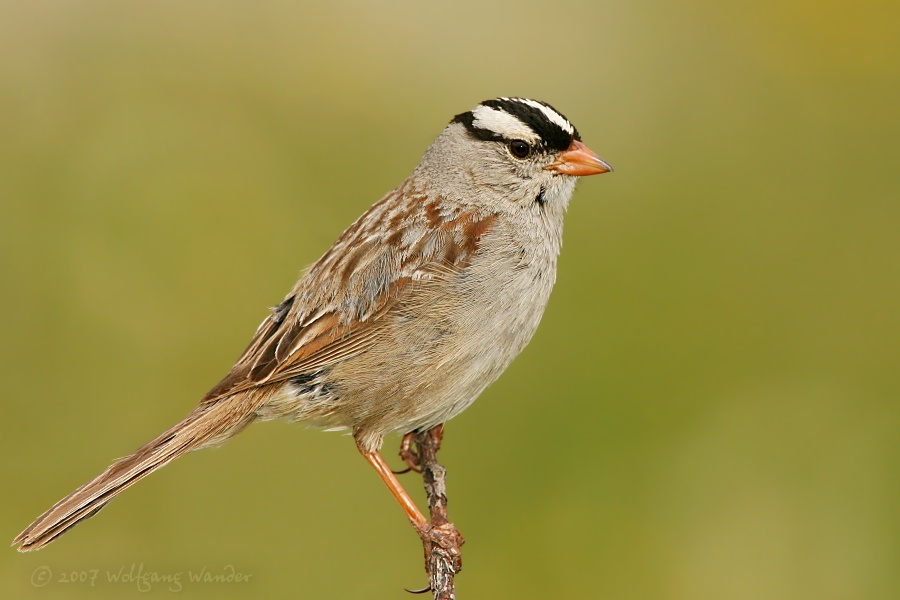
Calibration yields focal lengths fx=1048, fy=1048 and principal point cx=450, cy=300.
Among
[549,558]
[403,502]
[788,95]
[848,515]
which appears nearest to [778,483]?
[848,515]

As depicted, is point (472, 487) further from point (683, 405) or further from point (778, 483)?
point (778, 483)

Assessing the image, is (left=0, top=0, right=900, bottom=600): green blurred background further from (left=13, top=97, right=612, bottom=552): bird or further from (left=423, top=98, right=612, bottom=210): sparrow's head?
(left=423, top=98, right=612, bottom=210): sparrow's head

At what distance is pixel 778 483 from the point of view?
613 centimetres

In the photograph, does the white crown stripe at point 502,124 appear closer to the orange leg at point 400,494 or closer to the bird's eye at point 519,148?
the bird's eye at point 519,148

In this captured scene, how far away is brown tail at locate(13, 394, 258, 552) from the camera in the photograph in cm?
423

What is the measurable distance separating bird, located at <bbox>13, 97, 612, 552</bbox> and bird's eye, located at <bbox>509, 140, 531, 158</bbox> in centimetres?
15

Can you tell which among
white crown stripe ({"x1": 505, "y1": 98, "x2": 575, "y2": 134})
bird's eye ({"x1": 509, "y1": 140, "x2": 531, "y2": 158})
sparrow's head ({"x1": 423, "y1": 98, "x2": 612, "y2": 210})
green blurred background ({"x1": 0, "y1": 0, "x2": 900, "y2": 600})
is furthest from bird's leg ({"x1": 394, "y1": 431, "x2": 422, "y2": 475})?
white crown stripe ({"x1": 505, "y1": 98, "x2": 575, "y2": 134})

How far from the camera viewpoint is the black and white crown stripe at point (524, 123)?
4.96 metres

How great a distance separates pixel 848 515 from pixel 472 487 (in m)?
2.16

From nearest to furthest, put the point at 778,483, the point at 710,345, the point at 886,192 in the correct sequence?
the point at 778,483 < the point at 710,345 < the point at 886,192

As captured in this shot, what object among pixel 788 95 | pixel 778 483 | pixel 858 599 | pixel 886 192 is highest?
pixel 788 95

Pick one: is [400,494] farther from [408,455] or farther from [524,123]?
[524,123]

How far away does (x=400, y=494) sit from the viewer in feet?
15.8

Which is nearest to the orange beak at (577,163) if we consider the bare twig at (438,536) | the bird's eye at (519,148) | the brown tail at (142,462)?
the bird's eye at (519,148)
